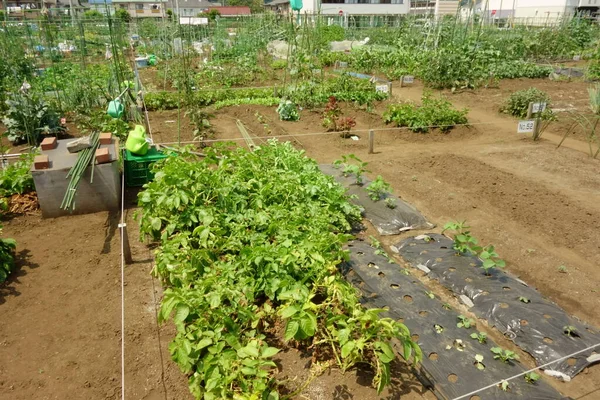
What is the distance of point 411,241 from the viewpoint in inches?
181

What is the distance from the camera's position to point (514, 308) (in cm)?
346

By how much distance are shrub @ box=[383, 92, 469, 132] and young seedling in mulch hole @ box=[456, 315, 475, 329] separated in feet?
18.9

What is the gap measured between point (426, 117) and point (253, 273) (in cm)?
644

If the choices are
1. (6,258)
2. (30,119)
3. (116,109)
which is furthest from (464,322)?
(30,119)

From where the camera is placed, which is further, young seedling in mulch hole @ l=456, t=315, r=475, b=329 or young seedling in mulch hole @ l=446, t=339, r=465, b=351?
young seedling in mulch hole @ l=456, t=315, r=475, b=329

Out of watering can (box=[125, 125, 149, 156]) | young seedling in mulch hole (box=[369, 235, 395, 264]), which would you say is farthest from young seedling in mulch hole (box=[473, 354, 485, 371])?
watering can (box=[125, 125, 149, 156])

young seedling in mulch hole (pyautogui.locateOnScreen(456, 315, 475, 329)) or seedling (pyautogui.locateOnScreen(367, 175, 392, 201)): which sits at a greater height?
seedling (pyautogui.locateOnScreen(367, 175, 392, 201))

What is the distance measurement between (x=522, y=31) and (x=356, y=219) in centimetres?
1815

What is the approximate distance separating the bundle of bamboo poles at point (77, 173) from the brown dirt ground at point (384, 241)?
23cm

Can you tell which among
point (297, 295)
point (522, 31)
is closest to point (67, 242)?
point (297, 295)

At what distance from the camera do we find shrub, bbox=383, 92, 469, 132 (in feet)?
28.2

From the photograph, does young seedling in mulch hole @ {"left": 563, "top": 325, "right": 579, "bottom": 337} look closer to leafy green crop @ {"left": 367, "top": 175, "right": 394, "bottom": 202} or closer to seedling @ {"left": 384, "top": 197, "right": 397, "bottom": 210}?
seedling @ {"left": 384, "top": 197, "right": 397, "bottom": 210}

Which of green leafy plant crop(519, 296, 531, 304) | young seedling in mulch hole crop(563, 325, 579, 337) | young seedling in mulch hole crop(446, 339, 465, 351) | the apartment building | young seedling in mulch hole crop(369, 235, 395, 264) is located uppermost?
the apartment building

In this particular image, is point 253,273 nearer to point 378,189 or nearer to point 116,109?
point 378,189
